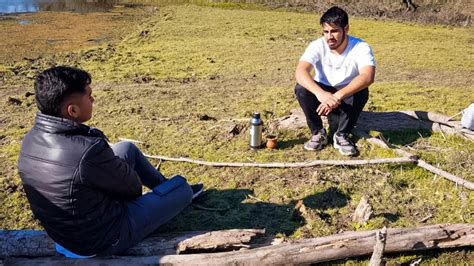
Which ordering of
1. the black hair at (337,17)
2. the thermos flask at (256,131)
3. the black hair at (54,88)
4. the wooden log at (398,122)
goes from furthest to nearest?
1. the wooden log at (398,122)
2. the thermos flask at (256,131)
3. the black hair at (337,17)
4. the black hair at (54,88)

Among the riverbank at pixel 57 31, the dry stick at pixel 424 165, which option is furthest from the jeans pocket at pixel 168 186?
the riverbank at pixel 57 31

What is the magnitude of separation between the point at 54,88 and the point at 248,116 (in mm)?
3998

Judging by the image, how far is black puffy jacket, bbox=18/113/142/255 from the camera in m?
2.73

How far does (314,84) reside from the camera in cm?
475

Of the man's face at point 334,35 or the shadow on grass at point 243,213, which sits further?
the man's face at point 334,35

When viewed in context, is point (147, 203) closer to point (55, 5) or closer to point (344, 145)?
point (344, 145)

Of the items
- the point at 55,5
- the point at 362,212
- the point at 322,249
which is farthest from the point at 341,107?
the point at 55,5

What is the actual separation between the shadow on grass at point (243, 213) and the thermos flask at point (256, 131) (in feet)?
2.93

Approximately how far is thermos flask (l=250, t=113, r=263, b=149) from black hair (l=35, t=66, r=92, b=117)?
8.20ft

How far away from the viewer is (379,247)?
3.09 metres

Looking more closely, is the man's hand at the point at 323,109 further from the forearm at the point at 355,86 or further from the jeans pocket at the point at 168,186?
the jeans pocket at the point at 168,186

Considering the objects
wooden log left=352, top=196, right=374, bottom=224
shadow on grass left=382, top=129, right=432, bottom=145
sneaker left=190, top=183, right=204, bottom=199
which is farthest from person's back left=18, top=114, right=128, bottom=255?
shadow on grass left=382, top=129, right=432, bottom=145

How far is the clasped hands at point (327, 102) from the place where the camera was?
4574mm

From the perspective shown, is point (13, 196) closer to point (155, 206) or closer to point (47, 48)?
point (155, 206)
